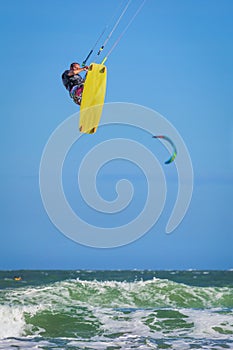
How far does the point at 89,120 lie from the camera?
1028 cm

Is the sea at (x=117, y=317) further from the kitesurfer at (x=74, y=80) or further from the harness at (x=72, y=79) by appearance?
the harness at (x=72, y=79)

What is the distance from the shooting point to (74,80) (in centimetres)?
1033

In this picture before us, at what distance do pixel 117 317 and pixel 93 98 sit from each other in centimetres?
619

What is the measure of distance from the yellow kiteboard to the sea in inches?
146

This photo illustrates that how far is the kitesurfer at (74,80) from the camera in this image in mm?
10219

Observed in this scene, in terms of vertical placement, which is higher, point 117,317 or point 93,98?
A: point 93,98

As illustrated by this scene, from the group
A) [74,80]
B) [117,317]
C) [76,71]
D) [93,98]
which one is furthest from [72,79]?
[117,317]

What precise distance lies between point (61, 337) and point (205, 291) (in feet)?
24.8

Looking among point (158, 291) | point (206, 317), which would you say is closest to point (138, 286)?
point (158, 291)

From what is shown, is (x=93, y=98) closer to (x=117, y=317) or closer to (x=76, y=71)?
(x=76, y=71)

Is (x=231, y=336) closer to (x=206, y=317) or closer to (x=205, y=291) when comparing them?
(x=206, y=317)

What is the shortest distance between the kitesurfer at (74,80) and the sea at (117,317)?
407 centimetres

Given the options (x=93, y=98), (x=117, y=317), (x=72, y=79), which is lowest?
(x=117, y=317)

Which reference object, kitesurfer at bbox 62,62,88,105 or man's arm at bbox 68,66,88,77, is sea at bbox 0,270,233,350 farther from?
man's arm at bbox 68,66,88,77
